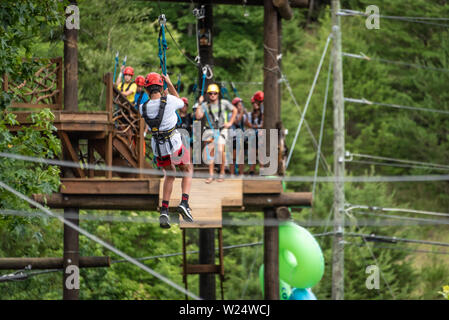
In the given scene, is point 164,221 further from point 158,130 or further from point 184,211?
point 158,130

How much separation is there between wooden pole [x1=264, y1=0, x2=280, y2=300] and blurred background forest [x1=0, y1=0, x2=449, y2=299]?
2.22 feet

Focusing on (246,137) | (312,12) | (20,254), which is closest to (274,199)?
(246,137)

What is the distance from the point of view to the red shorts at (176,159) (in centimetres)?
1231

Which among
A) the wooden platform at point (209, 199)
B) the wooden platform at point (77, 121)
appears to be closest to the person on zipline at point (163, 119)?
the wooden platform at point (209, 199)

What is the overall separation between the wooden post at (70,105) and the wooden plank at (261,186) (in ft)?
9.37

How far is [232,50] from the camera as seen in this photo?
3919cm

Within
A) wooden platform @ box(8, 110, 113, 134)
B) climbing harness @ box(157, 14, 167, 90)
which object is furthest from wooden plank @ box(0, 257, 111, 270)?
climbing harness @ box(157, 14, 167, 90)

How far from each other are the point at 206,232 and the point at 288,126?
15.5 meters

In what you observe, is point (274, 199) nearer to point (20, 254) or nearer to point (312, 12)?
point (20, 254)

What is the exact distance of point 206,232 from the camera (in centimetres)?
2147

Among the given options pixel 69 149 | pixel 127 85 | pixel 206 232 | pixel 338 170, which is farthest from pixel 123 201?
pixel 338 170

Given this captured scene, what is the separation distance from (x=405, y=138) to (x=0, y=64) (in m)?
27.4

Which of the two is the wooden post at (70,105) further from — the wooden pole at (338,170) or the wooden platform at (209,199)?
the wooden pole at (338,170)

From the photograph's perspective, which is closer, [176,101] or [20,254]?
[176,101]
